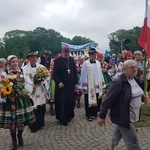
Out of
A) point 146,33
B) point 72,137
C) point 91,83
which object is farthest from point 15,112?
point 146,33

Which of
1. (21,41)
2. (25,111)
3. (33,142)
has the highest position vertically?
(21,41)

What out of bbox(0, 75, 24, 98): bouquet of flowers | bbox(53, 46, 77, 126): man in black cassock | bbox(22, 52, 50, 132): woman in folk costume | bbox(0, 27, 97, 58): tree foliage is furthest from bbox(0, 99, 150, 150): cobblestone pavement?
bbox(0, 27, 97, 58): tree foliage

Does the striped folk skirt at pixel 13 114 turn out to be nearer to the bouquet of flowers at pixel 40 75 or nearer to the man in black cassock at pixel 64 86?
the bouquet of flowers at pixel 40 75

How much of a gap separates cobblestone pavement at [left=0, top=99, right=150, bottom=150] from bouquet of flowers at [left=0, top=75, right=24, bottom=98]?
118cm

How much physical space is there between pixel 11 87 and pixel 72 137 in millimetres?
1838

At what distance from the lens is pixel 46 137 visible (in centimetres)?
611

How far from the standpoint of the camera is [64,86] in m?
7.26

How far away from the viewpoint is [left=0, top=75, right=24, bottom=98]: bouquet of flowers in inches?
200

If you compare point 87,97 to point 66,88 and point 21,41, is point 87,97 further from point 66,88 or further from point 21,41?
point 21,41

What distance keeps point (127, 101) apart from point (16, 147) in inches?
106

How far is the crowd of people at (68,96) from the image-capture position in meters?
4.00

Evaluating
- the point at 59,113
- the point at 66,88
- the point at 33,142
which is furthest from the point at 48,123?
the point at 33,142

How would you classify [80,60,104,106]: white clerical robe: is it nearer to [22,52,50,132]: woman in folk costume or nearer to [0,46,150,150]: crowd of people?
[0,46,150,150]: crowd of people

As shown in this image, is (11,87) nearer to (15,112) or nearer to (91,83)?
(15,112)
